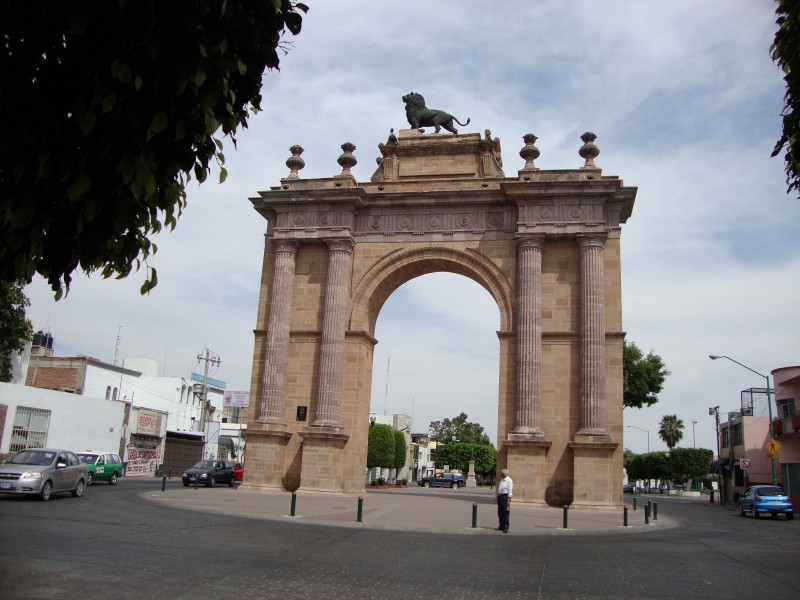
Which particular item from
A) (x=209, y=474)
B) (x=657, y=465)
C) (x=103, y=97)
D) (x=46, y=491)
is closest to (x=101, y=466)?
(x=209, y=474)

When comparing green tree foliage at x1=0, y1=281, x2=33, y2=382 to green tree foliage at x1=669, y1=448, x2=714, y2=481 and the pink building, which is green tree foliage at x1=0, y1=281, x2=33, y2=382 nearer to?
the pink building

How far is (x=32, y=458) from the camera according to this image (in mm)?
19641

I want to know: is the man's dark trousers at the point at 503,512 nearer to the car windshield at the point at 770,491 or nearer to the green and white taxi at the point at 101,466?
the car windshield at the point at 770,491

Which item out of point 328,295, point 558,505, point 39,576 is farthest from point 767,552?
point 328,295

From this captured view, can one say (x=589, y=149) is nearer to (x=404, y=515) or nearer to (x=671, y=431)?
(x=404, y=515)

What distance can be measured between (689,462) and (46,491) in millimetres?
65877

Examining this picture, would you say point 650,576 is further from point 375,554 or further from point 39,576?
point 39,576

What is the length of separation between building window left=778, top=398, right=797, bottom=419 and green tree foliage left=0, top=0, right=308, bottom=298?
1612 inches

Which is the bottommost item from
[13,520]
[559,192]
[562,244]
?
[13,520]

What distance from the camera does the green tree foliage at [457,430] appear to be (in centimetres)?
11200

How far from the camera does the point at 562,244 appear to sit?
84.2 ft

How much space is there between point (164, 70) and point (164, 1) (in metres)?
0.44

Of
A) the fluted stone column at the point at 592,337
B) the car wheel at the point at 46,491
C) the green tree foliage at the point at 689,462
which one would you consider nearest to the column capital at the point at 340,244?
the fluted stone column at the point at 592,337

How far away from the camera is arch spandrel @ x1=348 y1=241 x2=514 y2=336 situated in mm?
26062
